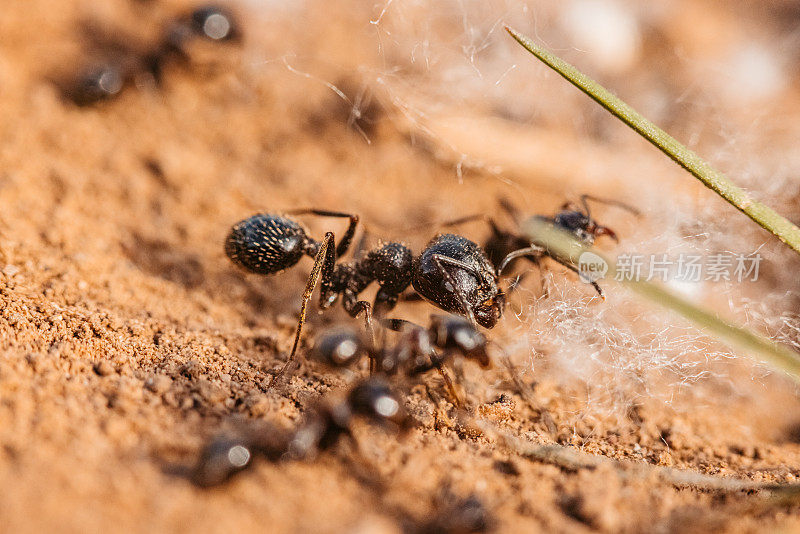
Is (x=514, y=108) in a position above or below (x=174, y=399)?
above

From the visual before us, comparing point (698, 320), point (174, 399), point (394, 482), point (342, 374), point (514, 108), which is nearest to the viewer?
point (394, 482)

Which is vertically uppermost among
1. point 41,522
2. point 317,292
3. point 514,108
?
point 514,108

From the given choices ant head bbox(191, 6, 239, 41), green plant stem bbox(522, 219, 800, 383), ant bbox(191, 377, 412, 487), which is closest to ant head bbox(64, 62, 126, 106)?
ant head bbox(191, 6, 239, 41)

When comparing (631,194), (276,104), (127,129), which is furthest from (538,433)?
(127,129)

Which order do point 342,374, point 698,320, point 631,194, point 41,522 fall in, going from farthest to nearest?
point 631,194, point 342,374, point 698,320, point 41,522

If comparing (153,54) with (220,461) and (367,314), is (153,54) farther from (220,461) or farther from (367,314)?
(220,461)

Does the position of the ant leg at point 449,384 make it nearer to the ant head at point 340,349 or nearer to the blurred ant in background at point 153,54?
the ant head at point 340,349

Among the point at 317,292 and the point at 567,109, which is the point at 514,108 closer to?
the point at 567,109

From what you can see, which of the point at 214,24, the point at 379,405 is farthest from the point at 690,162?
the point at 214,24
